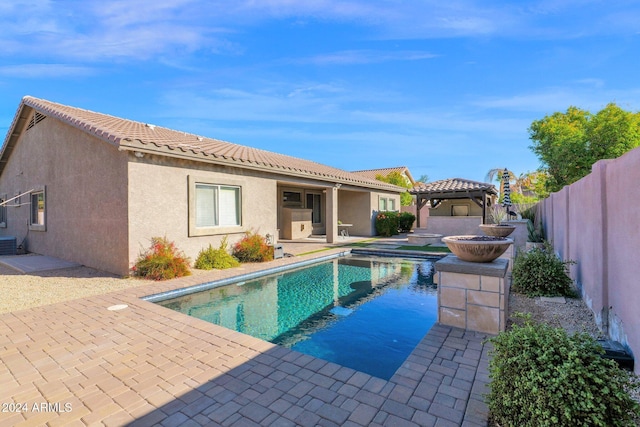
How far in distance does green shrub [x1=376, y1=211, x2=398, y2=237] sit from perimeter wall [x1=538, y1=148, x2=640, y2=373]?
1479 centimetres

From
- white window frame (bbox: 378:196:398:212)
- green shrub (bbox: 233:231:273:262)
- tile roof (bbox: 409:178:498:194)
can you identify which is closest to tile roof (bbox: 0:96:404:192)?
green shrub (bbox: 233:231:273:262)

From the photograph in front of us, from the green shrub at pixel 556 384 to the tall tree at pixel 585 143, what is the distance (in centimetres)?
2073

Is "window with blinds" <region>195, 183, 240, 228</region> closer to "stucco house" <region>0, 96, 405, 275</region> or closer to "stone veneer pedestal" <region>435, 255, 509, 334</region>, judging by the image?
"stucco house" <region>0, 96, 405, 275</region>

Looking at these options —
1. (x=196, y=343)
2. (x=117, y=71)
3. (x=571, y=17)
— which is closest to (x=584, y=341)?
(x=196, y=343)

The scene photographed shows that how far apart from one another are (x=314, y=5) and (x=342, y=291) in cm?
922

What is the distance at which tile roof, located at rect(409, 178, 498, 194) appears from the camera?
1941 cm

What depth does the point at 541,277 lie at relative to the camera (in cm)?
695

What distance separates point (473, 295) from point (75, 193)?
43.1 ft

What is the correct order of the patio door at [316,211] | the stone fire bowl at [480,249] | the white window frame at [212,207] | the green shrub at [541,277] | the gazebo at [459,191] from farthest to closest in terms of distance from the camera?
the patio door at [316,211], the gazebo at [459,191], the white window frame at [212,207], the green shrub at [541,277], the stone fire bowl at [480,249]

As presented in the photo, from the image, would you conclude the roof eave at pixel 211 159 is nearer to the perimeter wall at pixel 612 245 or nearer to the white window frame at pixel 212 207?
the white window frame at pixel 212 207

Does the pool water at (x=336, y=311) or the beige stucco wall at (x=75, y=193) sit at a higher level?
the beige stucco wall at (x=75, y=193)

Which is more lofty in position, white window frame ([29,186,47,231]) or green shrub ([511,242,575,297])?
white window frame ([29,186,47,231])

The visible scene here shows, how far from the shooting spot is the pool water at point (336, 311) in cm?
500

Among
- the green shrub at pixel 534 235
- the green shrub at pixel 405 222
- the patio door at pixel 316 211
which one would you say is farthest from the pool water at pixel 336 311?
the green shrub at pixel 405 222
